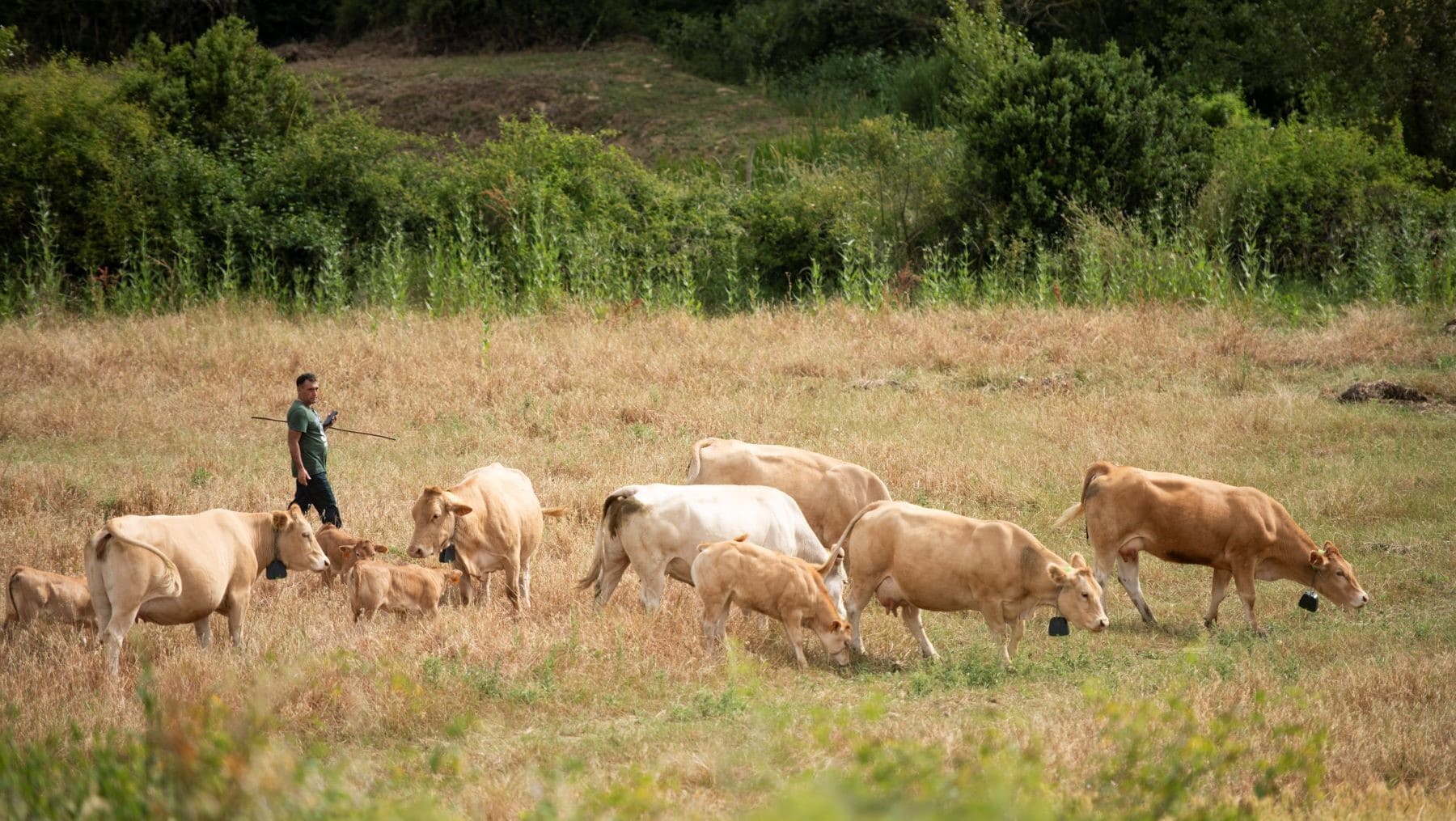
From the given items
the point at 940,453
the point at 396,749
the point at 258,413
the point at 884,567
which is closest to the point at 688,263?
the point at 258,413

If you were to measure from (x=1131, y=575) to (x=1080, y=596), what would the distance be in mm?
1915

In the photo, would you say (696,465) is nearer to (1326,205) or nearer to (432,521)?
(432,521)

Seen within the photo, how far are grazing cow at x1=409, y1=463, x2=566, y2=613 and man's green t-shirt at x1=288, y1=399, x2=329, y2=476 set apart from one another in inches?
73.7

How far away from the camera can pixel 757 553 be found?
920 centimetres

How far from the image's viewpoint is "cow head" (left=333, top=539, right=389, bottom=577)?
34.5 feet

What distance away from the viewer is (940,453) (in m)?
14.5

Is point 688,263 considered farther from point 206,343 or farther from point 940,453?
point 940,453

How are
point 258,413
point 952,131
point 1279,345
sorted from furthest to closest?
point 952,131
point 1279,345
point 258,413

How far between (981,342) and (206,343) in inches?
426

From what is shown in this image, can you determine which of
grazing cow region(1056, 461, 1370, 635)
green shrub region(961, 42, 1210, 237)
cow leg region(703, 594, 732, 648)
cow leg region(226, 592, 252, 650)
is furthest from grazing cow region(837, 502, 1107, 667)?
green shrub region(961, 42, 1210, 237)

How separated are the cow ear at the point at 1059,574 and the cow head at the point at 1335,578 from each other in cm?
249

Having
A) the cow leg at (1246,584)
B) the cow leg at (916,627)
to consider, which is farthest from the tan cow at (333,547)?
the cow leg at (1246,584)

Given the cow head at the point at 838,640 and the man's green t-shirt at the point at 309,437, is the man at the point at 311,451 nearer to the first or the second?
the man's green t-shirt at the point at 309,437

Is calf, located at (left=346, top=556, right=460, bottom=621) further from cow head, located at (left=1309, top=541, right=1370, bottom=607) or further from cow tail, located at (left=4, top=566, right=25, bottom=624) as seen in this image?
cow head, located at (left=1309, top=541, right=1370, bottom=607)
